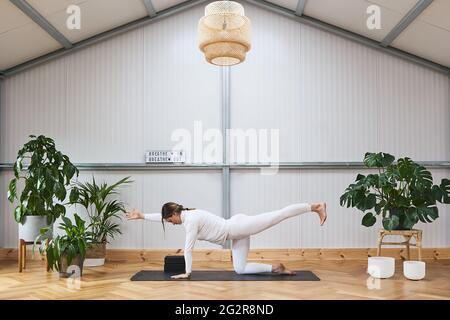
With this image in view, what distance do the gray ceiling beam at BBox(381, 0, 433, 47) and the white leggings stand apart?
261 cm

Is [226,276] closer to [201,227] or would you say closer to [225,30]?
[201,227]

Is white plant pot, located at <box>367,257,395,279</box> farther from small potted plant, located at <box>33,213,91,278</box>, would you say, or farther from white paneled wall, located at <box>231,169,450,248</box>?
small potted plant, located at <box>33,213,91,278</box>

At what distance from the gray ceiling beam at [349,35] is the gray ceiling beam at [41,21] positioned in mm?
2804

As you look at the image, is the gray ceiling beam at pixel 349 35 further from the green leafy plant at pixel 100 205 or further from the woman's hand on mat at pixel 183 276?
the woman's hand on mat at pixel 183 276

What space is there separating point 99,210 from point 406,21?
4567 millimetres

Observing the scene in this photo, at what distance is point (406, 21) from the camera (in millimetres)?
6250

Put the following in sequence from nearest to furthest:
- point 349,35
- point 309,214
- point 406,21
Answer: point 406,21 < point 309,214 < point 349,35

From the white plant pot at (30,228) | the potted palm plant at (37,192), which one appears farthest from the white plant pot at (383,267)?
the white plant pot at (30,228)

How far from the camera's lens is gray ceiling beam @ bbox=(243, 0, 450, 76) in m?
7.24

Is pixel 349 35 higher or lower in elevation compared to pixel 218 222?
higher

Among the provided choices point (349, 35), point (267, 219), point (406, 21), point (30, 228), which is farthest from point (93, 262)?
point (406, 21)

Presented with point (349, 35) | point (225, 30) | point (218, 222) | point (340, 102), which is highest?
point (349, 35)

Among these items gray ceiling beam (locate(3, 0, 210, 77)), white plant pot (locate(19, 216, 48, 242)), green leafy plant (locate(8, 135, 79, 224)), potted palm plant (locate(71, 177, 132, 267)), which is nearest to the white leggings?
potted palm plant (locate(71, 177, 132, 267))

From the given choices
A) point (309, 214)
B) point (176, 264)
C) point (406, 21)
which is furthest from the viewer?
point (309, 214)
